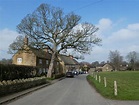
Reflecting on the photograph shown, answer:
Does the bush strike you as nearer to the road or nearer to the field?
the road

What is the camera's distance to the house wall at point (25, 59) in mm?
70625

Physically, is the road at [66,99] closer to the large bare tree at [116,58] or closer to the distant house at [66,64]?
the distant house at [66,64]

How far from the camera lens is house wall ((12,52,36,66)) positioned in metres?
70.6

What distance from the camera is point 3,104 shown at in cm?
1507

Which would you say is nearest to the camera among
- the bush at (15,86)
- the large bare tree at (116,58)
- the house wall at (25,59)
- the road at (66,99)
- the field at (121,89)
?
the road at (66,99)

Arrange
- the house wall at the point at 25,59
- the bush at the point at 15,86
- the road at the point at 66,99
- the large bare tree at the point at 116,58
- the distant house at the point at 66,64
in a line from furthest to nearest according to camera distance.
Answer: the large bare tree at the point at 116,58 < the distant house at the point at 66,64 < the house wall at the point at 25,59 < the bush at the point at 15,86 < the road at the point at 66,99

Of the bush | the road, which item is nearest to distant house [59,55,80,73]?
the bush

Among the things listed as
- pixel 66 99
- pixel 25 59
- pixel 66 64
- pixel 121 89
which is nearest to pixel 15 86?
pixel 66 99

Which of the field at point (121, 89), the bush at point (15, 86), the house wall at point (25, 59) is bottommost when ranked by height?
the field at point (121, 89)

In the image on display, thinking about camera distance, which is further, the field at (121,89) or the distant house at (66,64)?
the distant house at (66,64)

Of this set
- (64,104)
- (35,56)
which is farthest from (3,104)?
(35,56)

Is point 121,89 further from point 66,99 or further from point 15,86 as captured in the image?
point 15,86

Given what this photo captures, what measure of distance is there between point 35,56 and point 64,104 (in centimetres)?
5660

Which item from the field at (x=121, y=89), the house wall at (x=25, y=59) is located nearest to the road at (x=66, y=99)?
the field at (x=121, y=89)
